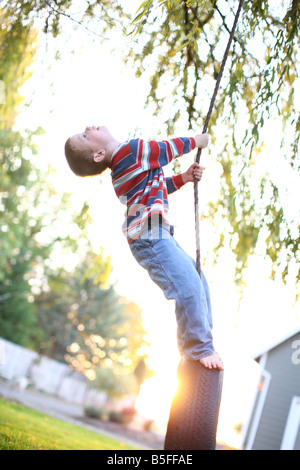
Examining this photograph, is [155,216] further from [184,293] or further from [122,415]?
[122,415]

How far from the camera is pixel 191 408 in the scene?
1.80 metres

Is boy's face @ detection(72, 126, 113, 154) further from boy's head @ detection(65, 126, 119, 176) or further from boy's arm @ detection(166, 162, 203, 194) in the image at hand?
boy's arm @ detection(166, 162, 203, 194)

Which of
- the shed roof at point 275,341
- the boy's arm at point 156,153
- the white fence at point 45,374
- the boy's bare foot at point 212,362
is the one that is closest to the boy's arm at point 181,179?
the boy's arm at point 156,153

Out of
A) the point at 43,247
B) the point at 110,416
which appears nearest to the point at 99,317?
the point at 43,247

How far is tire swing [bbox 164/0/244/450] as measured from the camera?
1.79 meters

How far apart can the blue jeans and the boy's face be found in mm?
574

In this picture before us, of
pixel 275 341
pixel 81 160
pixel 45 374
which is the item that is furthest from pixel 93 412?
pixel 81 160

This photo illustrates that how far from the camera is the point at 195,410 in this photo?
5.89 ft

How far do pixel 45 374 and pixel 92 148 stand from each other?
19278 mm

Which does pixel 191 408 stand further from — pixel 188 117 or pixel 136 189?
pixel 188 117

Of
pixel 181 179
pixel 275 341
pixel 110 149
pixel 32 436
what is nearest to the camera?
pixel 110 149

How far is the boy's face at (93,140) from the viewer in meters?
2.23

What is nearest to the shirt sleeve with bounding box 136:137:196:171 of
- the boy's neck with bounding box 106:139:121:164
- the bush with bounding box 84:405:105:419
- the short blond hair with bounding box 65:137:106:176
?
the boy's neck with bounding box 106:139:121:164

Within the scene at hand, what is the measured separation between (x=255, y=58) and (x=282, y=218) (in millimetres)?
1198
